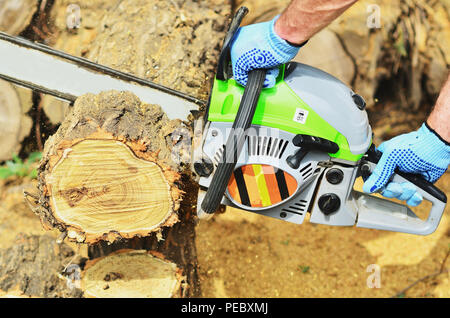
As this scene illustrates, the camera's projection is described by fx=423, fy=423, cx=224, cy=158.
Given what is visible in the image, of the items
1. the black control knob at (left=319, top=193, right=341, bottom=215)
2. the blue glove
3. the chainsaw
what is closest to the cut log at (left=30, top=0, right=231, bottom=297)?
the chainsaw

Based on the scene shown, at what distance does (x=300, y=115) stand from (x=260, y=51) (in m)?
0.31

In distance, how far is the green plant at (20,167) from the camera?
122 inches

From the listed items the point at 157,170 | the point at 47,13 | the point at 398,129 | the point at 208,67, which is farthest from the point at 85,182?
the point at 398,129

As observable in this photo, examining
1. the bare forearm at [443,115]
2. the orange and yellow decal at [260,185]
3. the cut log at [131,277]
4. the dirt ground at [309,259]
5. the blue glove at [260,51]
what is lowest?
the dirt ground at [309,259]

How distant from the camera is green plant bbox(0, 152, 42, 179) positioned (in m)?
3.09

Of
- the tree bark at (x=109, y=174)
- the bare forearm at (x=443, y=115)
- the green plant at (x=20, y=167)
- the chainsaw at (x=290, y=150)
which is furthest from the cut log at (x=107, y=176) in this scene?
the green plant at (x=20, y=167)

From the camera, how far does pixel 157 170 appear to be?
5.95 feet

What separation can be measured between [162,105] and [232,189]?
59 centimetres

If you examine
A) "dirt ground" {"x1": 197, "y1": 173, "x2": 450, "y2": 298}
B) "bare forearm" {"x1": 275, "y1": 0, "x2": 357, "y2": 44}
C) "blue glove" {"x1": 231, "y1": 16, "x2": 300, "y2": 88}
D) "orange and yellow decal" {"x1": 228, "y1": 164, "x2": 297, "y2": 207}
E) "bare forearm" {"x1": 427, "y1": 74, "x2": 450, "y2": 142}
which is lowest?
"dirt ground" {"x1": 197, "y1": 173, "x2": 450, "y2": 298}

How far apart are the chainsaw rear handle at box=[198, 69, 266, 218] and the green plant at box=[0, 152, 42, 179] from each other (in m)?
1.98

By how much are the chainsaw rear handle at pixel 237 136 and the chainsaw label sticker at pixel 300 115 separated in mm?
208

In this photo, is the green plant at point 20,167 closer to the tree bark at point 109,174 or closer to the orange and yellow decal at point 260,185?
the tree bark at point 109,174

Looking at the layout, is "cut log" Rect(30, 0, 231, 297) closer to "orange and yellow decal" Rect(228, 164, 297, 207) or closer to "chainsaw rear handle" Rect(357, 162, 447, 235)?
"orange and yellow decal" Rect(228, 164, 297, 207)

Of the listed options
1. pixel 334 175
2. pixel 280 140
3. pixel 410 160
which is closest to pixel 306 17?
pixel 280 140
